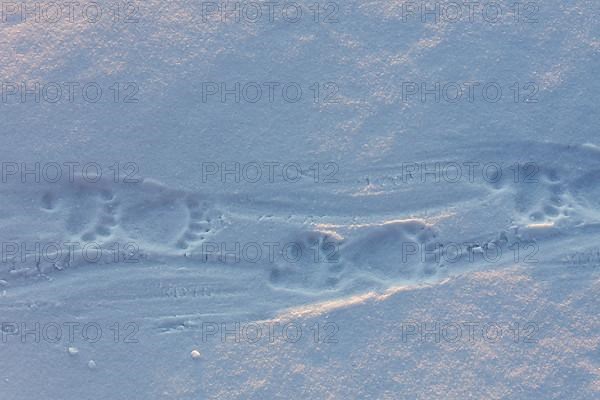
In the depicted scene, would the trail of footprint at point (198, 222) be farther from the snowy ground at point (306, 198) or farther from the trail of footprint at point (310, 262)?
the trail of footprint at point (310, 262)

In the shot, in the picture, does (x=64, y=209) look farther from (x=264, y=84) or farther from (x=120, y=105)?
(x=264, y=84)

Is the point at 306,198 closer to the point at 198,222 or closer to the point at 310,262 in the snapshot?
the point at 310,262

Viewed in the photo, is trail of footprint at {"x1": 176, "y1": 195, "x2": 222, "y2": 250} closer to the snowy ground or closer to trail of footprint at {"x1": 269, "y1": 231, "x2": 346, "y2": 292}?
the snowy ground

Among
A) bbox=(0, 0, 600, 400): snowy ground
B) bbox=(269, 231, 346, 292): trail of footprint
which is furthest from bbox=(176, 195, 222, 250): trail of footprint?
bbox=(269, 231, 346, 292): trail of footprint

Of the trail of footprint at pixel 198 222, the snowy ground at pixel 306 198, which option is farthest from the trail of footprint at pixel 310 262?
the trail of footprint at pixel 198 222

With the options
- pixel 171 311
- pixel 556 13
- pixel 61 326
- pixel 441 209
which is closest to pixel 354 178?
pixel 441 209

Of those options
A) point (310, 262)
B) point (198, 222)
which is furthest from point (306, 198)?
point (198, 222)

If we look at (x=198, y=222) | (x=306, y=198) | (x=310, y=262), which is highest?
(x=306, y=198)

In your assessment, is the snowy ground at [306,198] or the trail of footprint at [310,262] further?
the trail of footprint at [310,262]

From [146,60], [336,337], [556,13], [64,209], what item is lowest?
[336,337]
